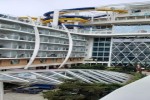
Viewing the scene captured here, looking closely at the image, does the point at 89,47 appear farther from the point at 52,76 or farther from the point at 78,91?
the point at 78,91

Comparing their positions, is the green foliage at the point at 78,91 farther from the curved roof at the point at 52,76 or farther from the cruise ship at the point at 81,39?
the cruise ship at the point at 81,39

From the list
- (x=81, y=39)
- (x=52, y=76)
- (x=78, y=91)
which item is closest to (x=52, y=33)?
(x=81, y=39)

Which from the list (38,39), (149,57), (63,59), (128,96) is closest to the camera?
(128,96)

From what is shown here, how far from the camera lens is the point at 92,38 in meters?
67.9

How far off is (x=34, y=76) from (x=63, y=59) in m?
27.5

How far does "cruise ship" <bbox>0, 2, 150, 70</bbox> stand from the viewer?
167 feet

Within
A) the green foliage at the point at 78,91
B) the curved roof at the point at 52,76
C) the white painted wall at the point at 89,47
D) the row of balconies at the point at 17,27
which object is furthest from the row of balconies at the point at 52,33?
the green foliage at the point at 78,91

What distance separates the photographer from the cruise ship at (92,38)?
167ft

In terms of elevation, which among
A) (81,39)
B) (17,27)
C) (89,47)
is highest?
(17,27)

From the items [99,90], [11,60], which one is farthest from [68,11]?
[99,90]

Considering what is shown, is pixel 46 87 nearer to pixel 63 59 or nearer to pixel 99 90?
pixel 99 90

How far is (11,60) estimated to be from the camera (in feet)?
147

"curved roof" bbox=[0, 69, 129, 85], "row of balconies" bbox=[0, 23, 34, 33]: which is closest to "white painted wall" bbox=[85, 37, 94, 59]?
"row of balconies" bbox=[0, 23, 34, 33]

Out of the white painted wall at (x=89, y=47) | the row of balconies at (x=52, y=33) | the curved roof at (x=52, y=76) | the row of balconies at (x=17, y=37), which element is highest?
the row of balconies at (x=52, y=33)
